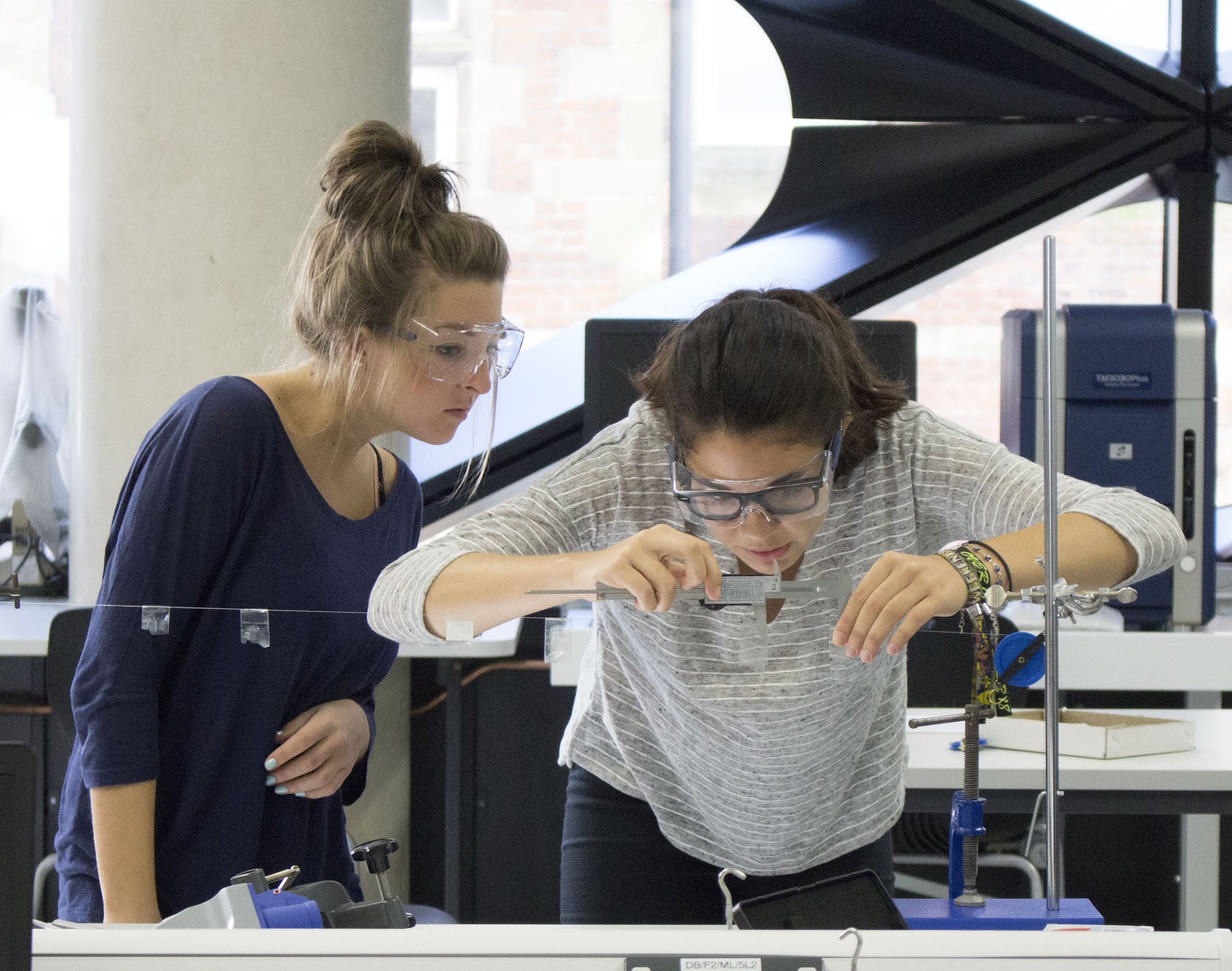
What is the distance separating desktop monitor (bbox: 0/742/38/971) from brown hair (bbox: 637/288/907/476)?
0.64 meters

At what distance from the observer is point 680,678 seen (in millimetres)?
1270

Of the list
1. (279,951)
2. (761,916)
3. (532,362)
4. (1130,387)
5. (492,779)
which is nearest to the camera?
(279,951)

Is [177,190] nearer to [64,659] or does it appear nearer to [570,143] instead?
[64,659]

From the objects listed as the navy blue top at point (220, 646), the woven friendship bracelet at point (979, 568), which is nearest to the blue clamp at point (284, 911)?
the navy blue top at point (220, 646)

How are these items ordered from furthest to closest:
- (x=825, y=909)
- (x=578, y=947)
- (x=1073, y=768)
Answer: (x=1073, y=768), (x=825, y=909), (x=578, y=947)

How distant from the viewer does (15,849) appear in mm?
827

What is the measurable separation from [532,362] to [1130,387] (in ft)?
5.20

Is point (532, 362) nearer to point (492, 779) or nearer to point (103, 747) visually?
point (492, 779)

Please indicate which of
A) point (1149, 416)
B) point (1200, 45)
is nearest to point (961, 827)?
point (1149, 416)

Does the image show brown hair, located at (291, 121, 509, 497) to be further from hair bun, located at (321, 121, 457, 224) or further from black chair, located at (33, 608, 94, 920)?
black chair, located at (33, 608, 94, 920)

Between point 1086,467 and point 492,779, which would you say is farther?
point 1086,467

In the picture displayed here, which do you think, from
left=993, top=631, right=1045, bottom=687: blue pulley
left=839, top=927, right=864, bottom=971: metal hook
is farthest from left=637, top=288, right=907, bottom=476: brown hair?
left=839, top=927, right=864, bottom=971: metal hook

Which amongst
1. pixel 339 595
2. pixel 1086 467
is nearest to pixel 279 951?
pixel 339 595

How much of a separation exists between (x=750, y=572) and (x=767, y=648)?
0.31 ft
